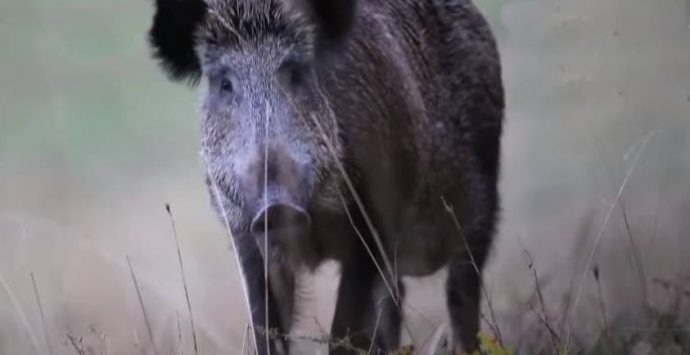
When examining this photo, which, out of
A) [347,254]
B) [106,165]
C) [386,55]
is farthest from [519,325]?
[106,165]

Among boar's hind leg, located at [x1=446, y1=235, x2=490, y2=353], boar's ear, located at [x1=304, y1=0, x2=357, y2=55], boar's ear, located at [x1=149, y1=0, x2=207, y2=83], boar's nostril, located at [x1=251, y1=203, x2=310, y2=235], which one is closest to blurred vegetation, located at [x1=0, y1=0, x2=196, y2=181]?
boar's ear, located at [x1=149, y1=0, x2=207, y2=83]

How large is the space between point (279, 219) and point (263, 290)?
2.03 feet

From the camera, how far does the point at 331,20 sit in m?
5.17

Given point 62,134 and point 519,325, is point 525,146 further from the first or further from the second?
point 62,134

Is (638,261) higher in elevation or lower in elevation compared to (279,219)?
lower

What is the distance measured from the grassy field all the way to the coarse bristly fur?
0.22 meters

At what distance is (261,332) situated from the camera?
5047mm

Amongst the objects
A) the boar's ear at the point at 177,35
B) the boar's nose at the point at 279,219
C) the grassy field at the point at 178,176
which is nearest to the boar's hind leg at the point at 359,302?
the grassy field at the point at 178,176

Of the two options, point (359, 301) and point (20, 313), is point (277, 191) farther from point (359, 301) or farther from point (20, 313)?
point (20, 313)

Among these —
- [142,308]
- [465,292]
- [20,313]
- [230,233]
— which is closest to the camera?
[142,308]

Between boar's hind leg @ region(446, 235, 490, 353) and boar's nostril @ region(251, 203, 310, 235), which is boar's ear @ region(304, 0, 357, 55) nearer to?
boar's nostril @ region(251, 203, 310, 235)

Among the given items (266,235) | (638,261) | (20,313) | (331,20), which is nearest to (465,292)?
(638,261)

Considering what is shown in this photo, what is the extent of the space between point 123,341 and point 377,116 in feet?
3.81

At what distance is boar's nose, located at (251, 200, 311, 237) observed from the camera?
15.2 ft
